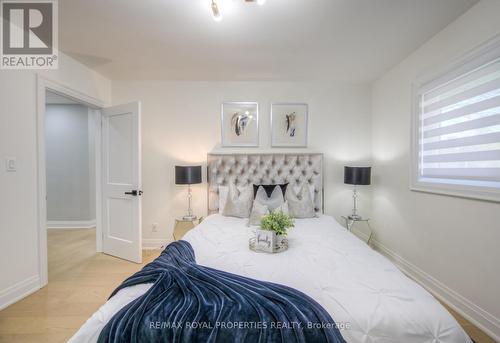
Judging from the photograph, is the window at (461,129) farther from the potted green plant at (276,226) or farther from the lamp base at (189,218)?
the lamp base at (189,218)

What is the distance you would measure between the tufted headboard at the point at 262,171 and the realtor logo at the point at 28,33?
2.10 meters

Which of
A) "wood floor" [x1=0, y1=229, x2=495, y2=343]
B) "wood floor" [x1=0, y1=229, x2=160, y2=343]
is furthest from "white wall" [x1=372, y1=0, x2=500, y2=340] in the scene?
"wood floor" [x1=0, y1=229, x2=160, y2=343]

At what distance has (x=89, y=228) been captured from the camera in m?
4.37

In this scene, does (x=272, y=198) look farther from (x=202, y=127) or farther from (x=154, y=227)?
(x=154, y=227)

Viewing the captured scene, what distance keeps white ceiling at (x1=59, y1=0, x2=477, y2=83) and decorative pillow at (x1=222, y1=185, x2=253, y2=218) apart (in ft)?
5.48

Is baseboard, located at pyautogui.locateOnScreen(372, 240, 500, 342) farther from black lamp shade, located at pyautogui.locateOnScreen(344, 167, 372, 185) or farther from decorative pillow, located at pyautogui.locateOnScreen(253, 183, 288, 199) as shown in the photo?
decorative pillow, located at pyautogui.locateOnScreen(253, 183, 288, 199)

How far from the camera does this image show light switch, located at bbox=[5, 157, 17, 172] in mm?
1987

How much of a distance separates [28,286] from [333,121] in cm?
411

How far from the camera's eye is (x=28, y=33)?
2104 mm

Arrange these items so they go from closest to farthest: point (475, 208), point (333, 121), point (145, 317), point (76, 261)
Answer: point (145, 317) < point (475, 208) < point (76, 261) < point (333, 121)

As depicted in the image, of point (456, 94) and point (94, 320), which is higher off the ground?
point (456, 94)

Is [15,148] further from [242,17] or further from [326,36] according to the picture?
[326,36]

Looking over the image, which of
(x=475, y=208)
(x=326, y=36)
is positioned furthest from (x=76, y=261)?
(x=475, y=208)

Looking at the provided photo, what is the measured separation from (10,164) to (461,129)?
411 cm
